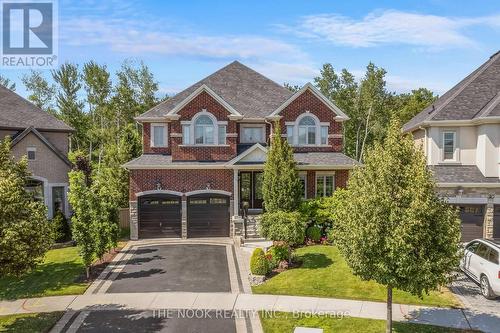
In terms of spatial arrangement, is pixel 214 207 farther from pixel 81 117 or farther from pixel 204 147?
pixel 81 117

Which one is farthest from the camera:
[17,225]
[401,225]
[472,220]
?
[472,220]

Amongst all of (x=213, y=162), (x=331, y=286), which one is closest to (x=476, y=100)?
(x=331, y=286)

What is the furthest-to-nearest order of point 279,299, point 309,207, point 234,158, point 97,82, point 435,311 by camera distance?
point 97,82, point 234,158, point 309,207, point 279,299, point 435,311

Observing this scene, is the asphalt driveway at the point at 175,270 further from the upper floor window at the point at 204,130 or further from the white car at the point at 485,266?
the white car at the point at 485,266

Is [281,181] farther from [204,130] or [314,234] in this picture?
[204,130]

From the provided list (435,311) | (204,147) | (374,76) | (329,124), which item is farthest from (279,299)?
(374,76)

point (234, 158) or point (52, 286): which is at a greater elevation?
point (234, 158)

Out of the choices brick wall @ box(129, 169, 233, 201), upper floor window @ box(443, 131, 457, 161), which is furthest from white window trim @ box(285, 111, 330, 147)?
upper floor window @ box(443, 131, 457, 161)
